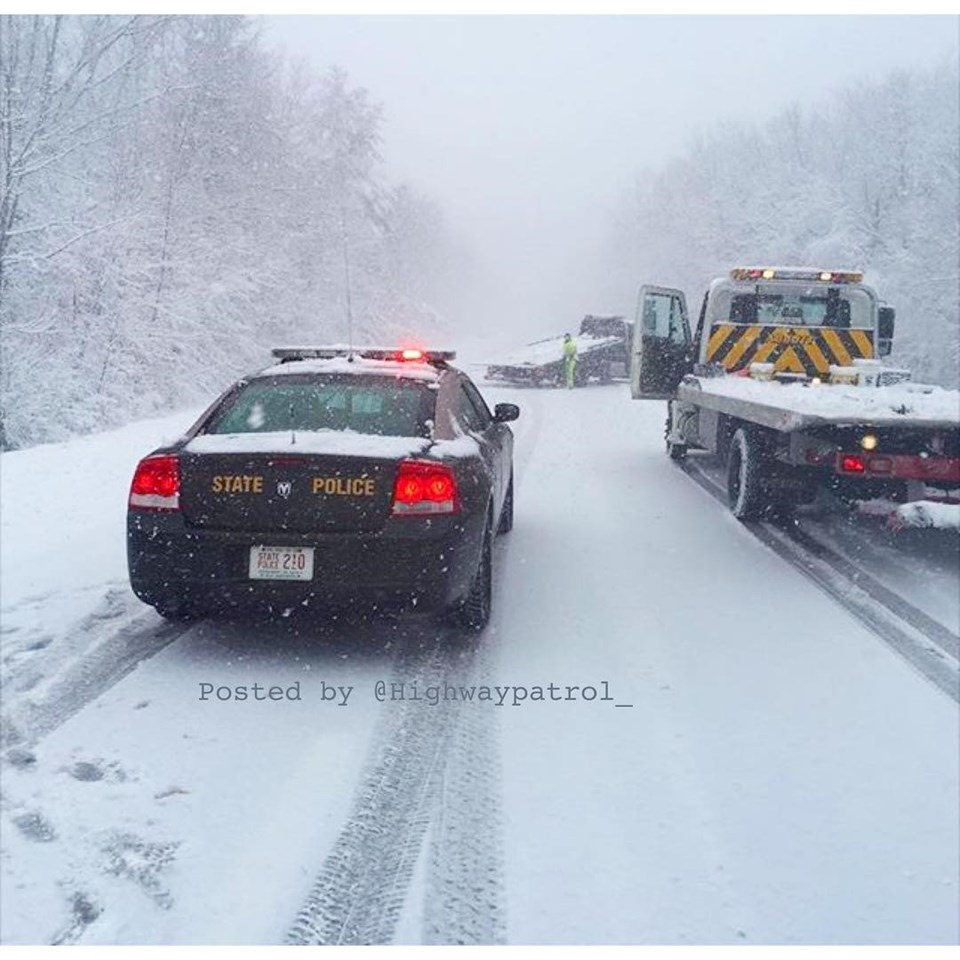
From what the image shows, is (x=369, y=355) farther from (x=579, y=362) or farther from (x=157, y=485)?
(x=579, y=362)

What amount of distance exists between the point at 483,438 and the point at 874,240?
37721 mm

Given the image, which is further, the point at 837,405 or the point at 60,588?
the point at 837,405

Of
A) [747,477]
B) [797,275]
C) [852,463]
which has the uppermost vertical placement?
[797,275]

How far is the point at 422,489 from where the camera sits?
4.53m

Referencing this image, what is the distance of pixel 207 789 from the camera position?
3.36 m

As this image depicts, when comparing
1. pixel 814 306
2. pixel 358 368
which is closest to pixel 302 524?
pixel 358 368

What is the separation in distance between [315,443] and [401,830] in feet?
6.88

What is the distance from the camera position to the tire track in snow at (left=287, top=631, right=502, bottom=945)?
8.71ft

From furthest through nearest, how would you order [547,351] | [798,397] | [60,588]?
[547,351] → [798,397] → [60,588]

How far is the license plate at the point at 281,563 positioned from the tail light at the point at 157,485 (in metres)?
0.49

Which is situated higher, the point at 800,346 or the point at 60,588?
the point at 800,346

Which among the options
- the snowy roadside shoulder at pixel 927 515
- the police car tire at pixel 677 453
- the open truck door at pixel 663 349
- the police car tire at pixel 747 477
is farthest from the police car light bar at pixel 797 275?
the snowy roadside shoulder at pixel 927 515

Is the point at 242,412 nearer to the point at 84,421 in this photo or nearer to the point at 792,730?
the point at 792,730

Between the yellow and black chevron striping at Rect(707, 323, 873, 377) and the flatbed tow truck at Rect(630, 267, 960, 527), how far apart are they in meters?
0.01
